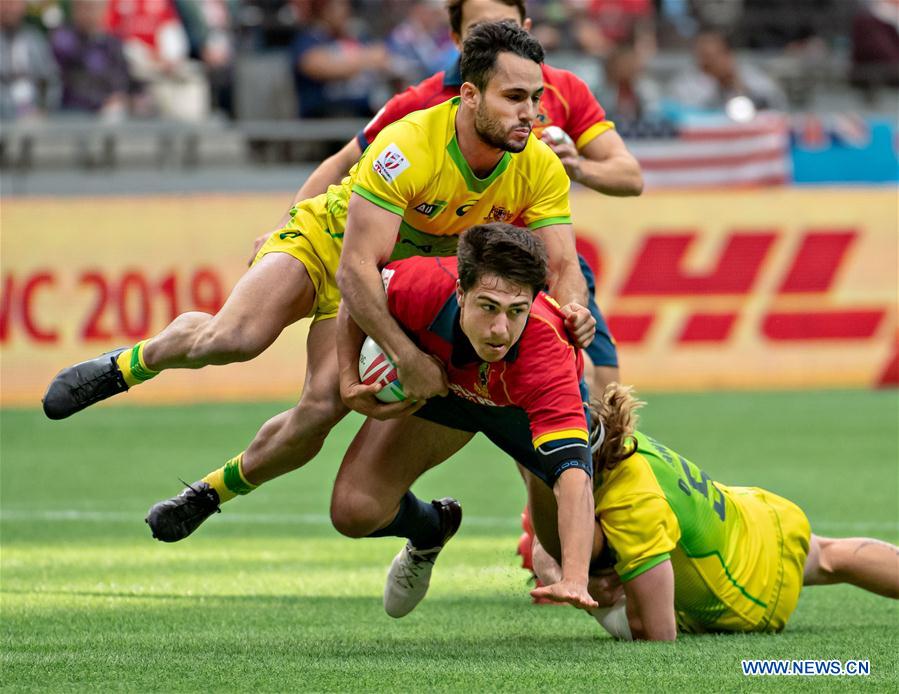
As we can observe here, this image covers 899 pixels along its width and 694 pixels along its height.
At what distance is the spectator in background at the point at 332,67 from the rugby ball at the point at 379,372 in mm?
10204

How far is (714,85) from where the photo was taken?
17562 millimetres

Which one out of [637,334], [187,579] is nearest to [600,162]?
[187,579]

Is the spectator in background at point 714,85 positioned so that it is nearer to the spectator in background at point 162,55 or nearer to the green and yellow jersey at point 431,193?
the spectator in background at point 162,55

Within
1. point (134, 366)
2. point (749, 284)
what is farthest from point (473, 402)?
point (749, 284)

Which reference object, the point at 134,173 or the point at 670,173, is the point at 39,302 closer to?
the point at 134,173

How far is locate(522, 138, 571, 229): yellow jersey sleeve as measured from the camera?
19.1 ft

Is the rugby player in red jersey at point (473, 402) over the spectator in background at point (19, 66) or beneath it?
over

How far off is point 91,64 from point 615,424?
37.1 feet

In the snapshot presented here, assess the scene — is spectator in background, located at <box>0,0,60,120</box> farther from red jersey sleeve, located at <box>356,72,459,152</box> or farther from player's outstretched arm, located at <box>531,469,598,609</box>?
player's outstretched arm, located at <box>531,469,598,609</box>

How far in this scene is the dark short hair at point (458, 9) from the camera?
685cm

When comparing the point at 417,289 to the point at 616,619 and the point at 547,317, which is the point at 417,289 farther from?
the point at 616,619

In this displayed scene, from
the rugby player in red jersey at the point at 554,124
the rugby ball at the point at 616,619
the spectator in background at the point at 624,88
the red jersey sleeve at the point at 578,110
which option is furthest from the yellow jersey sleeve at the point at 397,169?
the spectator in background at the point at 624,88

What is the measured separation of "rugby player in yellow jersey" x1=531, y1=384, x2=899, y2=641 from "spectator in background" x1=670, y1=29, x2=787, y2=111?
11.7 metres

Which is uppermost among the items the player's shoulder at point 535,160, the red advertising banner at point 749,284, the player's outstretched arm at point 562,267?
the player's shoulder at point 535,160
